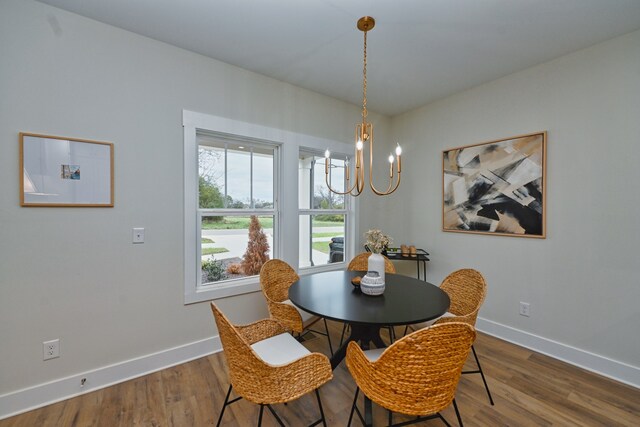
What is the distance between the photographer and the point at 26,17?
179 centimetres

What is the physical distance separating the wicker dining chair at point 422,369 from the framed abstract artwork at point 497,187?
2.07 meters

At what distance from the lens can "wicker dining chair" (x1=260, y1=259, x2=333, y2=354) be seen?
2.02 meters

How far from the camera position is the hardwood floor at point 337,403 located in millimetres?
1704

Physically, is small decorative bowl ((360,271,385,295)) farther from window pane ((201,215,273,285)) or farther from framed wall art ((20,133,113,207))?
framed wall art ((20,133,113,207))

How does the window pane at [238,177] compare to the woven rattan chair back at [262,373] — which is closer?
the woven rattan chair back at [262,373]

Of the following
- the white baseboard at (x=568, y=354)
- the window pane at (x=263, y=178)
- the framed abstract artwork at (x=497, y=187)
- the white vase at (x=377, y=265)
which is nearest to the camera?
the white vase at (x=377, y=265)

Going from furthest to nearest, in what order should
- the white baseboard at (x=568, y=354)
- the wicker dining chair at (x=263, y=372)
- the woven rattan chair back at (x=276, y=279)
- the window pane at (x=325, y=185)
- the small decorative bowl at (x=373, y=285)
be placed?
the window pane at (x=325, y=185)
the woven rattan chair back at (x=276, y=279)
the white baseboard at (x=568, y=354)
the small decorative bowl at (x=373, y=285)
the wicker dining chair at (x=263, y=372)

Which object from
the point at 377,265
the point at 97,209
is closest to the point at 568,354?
the point at 377,265

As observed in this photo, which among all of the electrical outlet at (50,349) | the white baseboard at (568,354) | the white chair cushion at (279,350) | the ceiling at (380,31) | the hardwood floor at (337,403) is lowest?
the hardwood floor at (337,403)

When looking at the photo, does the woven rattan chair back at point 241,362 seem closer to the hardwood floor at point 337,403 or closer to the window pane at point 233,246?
the hardwood floor at point 337,403

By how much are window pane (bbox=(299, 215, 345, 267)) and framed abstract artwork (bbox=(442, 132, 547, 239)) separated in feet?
4.41

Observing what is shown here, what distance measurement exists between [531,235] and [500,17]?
1920mm

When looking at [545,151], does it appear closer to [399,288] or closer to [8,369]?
[399,288]

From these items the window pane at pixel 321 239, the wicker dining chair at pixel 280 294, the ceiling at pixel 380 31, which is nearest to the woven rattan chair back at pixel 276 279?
the wicker dining chair at pixel 280 294
